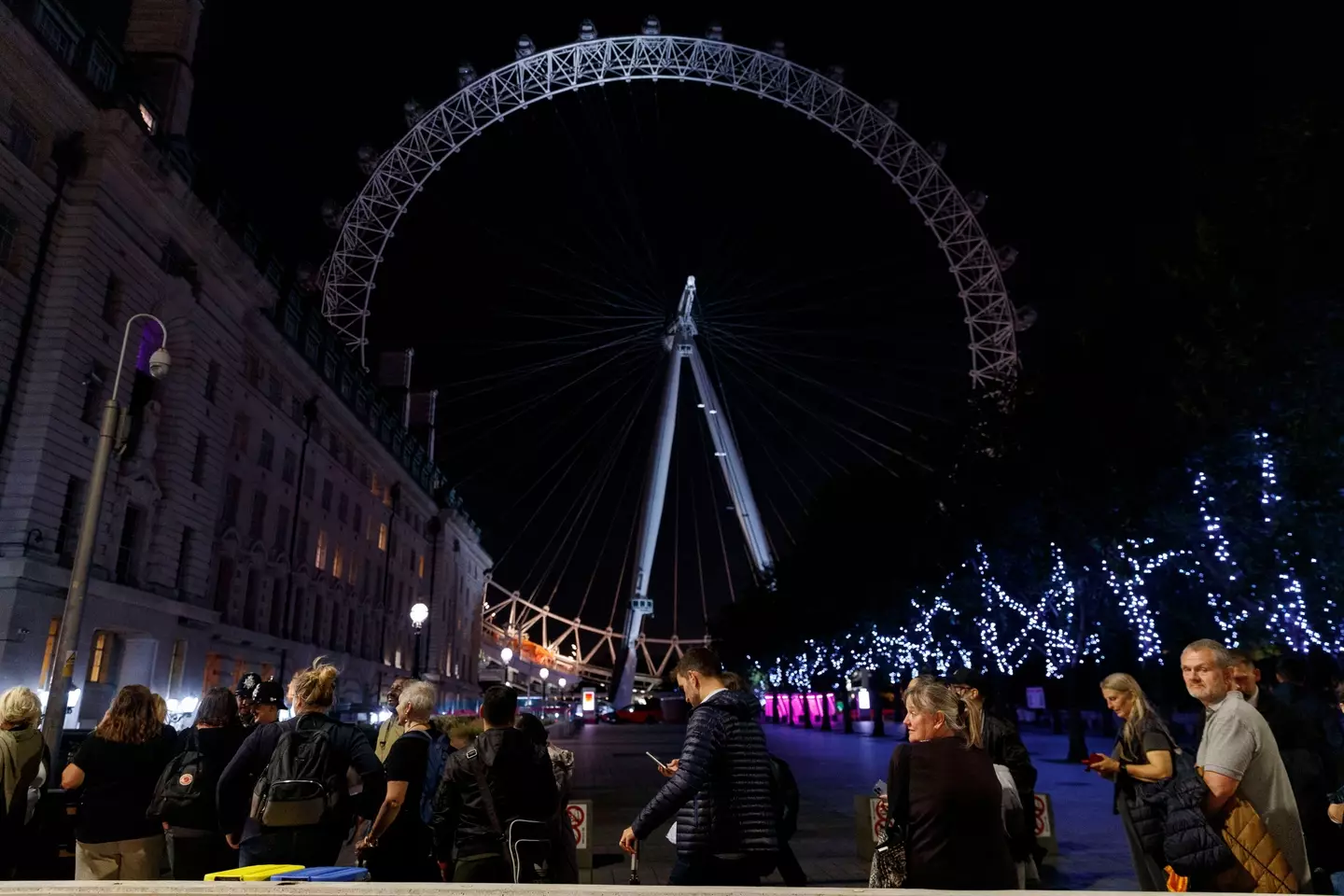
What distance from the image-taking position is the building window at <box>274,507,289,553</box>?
4462cm

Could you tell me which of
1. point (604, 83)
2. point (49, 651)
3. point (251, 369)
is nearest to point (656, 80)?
point (604, 83)

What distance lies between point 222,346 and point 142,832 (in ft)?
112

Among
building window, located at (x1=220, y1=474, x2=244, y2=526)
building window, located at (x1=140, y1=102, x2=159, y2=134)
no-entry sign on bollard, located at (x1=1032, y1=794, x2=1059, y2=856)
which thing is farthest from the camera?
building window, located at (x1=220, y1=474, x2=244, y2=526)

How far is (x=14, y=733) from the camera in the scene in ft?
23.3

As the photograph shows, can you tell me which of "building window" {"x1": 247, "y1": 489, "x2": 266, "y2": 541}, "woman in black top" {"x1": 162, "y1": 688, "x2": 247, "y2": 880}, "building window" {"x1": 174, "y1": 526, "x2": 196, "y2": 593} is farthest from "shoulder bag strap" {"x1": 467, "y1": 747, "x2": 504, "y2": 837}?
"building window" {"x1": 247, "y1": 489, "x2": 266, "y2": 541}

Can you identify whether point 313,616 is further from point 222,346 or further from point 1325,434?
point 1325,434

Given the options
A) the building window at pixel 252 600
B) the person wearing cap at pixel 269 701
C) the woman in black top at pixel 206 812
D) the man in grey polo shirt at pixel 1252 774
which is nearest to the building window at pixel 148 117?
the building window at pixel 252 600

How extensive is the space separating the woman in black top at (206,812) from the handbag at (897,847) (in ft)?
15.4

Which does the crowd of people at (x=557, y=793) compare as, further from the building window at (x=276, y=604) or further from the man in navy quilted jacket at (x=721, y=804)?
the building window at (x=276, y=604)

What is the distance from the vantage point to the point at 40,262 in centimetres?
2761

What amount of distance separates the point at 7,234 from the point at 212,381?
11.1 meters

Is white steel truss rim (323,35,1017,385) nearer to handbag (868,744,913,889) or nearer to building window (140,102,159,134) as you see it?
building window (140,102,159,134)

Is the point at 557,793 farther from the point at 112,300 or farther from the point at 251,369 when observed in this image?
the point at 251,369

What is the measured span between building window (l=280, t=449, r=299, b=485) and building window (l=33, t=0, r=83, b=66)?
68.5 feet
